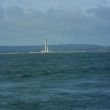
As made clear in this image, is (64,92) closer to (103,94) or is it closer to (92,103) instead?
(103,94)

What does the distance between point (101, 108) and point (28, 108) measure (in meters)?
4.68

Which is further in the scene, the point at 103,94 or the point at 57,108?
the point at 103,94

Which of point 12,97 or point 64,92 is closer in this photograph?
point 12,97

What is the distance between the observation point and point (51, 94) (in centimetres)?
4475

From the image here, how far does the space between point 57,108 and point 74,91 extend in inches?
469

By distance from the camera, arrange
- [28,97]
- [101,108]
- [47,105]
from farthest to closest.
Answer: [28,97] → [47,105] → [101,108]

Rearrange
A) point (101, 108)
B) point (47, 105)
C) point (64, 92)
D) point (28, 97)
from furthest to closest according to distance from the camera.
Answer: point (64, 92) < point (28, 97) < point (47, 105) < point (101, 108)

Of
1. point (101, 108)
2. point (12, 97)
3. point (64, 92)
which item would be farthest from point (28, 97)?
point (101, 108)

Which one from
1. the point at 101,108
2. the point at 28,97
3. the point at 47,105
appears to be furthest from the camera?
the point at 28,97

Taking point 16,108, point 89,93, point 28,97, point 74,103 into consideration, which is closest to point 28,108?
point 16,108

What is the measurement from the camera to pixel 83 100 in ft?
128

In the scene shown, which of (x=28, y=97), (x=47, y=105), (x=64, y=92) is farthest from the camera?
(x=64, y=92)

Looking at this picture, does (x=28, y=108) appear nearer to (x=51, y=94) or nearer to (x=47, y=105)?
(x=47, y=105)

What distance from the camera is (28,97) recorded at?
139 ft
